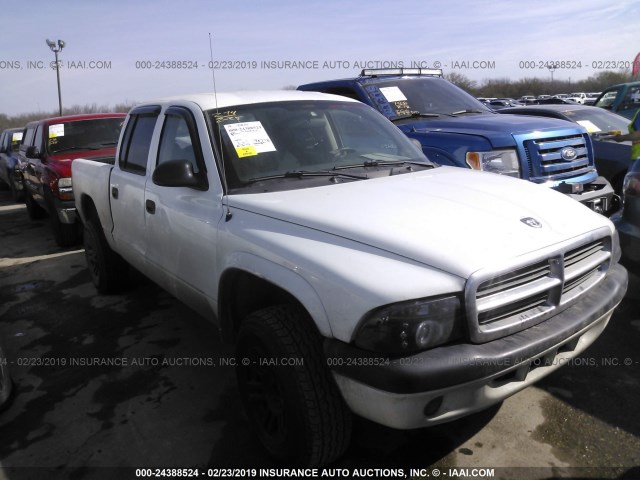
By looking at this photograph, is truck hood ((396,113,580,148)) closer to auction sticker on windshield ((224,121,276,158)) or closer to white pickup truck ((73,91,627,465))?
white pickup truck ((73,91,627,465))

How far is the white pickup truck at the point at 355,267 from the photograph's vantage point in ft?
6.61

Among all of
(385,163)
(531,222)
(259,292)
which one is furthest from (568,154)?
(259,292)

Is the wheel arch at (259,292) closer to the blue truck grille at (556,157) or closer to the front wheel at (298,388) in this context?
the front wheel at (298,388)

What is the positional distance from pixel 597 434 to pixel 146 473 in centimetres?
237

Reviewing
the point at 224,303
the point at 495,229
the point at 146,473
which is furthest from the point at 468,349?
the point at 146,473

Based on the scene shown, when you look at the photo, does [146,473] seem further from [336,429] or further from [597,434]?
[597,434]

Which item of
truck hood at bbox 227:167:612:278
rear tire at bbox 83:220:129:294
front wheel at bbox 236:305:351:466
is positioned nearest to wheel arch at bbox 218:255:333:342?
front wheel at bbox 236:305:351:466

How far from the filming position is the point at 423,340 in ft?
6.59

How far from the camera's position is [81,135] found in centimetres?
797

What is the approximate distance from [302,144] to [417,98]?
3.38 m

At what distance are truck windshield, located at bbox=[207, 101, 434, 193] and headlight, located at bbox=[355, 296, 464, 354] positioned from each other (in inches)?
45.5

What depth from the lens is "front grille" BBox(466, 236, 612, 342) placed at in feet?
6.79

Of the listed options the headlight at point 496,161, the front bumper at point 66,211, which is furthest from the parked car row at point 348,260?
the front bumper at point 66,211

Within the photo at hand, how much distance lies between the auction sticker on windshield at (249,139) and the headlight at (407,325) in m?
1.47
